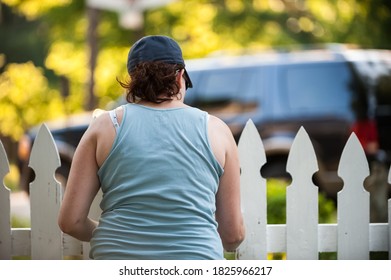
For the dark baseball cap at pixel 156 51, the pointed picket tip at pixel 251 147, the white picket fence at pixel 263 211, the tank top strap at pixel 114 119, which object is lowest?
the white picket fence at pixel 263 211

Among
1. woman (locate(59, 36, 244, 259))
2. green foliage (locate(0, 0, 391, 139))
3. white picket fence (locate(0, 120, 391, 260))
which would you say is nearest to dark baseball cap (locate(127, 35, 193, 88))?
woman (locate(59, 36, 244, 259))

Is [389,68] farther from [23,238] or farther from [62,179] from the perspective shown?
[23,238]

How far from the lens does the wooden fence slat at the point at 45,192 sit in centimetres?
284

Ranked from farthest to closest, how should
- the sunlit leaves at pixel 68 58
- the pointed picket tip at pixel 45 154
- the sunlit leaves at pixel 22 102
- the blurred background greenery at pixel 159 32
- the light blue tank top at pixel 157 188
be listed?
the sunlit leaves at pixel 22 102
the sunlit leaves at pixel 68 58
the blurred background greenery at pixel 159 32
the pointed picket tip at pixel 45 154
the light blue tank top at pixel 157 188

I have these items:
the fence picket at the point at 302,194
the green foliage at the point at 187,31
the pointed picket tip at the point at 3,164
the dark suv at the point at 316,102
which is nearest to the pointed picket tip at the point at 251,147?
the fence picket at the point at 302,194

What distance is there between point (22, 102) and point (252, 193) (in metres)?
12.6

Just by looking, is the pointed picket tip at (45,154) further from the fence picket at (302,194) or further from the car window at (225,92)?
the car window at (225,92)

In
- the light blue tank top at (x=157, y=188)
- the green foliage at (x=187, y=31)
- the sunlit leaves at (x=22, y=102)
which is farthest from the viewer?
the sunlit leaves at (x=22, y=102)

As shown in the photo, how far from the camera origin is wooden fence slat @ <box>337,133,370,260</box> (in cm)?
292

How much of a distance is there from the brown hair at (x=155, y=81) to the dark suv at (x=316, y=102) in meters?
4.86

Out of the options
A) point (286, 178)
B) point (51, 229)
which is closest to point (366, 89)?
point (286, 178)

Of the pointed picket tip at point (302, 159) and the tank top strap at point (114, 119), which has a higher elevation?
the tank top strap at point (114, 119)

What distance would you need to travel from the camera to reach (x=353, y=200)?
9.61ft

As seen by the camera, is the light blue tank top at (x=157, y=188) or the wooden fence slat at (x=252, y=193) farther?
the wooden fence slat at (x=252, y=193)
